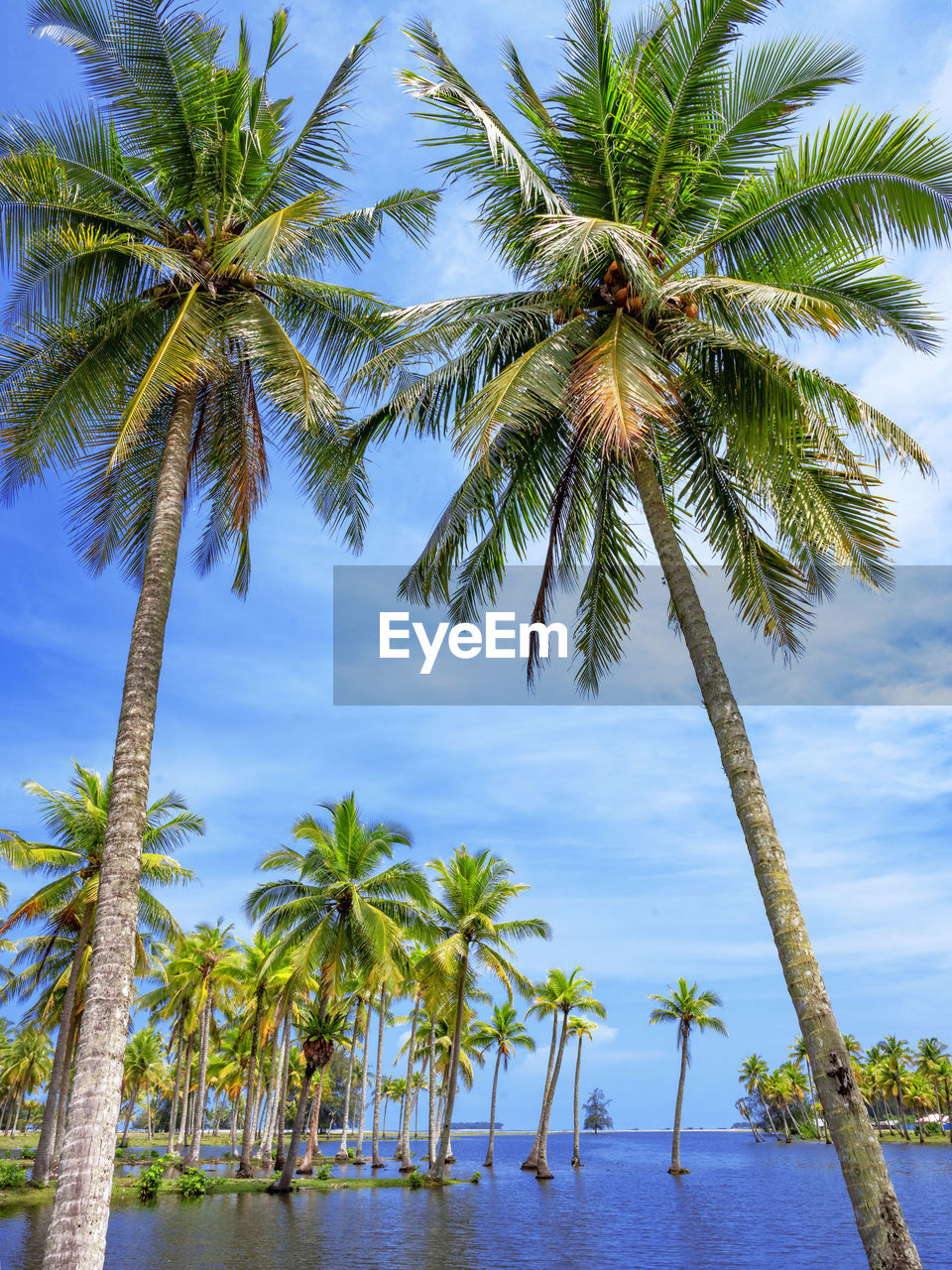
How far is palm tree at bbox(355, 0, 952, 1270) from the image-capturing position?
27.3ft

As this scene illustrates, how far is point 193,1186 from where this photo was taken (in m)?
29.4

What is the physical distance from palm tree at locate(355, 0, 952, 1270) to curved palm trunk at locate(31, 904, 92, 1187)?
18.7m

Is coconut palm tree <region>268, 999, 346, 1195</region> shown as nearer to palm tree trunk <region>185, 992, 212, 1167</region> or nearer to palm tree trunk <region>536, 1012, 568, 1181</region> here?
palm tree trunk <region>185, 992, 212, 1167</region>

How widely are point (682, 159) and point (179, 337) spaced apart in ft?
18.4

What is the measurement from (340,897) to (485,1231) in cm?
1028

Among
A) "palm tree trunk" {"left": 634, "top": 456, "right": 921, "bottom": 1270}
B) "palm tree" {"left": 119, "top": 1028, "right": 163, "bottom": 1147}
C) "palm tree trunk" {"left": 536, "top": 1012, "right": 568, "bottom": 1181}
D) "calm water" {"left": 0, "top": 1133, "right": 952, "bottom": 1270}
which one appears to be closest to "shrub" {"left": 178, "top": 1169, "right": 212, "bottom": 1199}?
"calm water" {"left": 0, "top": 1133, "right": 952, "bottom": 1270}

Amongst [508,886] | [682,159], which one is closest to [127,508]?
[682,159]

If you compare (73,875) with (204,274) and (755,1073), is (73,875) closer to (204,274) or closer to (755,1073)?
(204,274)

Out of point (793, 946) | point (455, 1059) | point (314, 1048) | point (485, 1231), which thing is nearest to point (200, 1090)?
point (314, 1048)

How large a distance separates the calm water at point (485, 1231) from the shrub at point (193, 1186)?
1.10 metres

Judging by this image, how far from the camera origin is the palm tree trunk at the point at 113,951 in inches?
248

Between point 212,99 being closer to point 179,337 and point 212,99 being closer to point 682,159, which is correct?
point 179,337

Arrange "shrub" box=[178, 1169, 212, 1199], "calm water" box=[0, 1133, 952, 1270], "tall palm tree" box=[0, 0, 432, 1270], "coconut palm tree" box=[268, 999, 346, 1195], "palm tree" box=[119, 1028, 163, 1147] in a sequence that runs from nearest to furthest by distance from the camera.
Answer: "tall palm tree" box=[0, 0, 432, 1270]
"calm water" box=[0, 1133, 952, 1270]
"shrub" box=[178, 1169, 212, 1199]
"coconut palm tree" box=[268, 999, 346, 1195]
"palm tree" box=[119, 1028, 163, 1147]

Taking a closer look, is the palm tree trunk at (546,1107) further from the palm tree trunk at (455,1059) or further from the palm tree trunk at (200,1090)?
the palm tree trunk at (200,1090)
